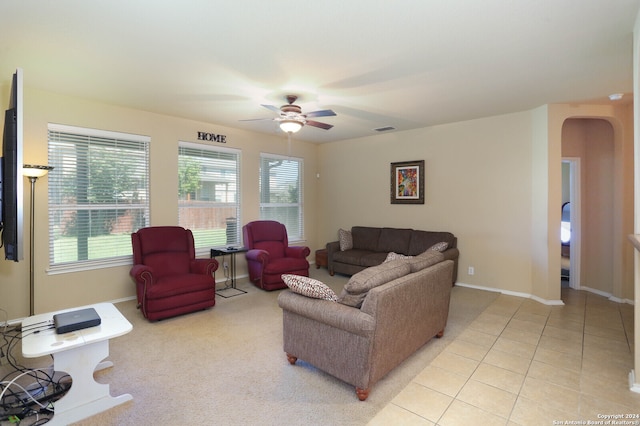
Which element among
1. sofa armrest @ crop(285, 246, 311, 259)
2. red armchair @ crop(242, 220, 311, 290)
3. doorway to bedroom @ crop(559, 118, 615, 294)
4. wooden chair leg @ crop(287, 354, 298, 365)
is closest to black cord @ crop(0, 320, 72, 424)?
wooden chair leg @ crop(287, 354, 298, 365)

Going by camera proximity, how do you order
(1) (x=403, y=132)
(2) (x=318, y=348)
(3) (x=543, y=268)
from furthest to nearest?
(1) (x=403, y=132), (3) (x=543, y=268), (2) (x=318, y=348)

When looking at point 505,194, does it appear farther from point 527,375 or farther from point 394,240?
point 527,375

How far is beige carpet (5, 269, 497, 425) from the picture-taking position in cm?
210

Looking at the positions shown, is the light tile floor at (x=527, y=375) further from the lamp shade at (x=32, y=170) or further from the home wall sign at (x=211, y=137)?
the home wall sign at (x=211, y=137)

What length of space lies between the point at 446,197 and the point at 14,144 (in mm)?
5208

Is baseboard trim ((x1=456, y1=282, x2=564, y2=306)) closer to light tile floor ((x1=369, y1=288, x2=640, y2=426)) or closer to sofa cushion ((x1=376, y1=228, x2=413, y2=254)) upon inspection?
light tile floor ((x1=369, y1=288, x2=640, y2=426))

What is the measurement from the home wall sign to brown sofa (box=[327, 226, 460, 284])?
8.67 ft

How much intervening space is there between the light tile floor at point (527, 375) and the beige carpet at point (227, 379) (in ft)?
0.60

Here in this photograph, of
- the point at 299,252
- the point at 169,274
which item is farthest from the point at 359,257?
the point at 169,274

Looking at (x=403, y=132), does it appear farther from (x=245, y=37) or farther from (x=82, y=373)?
(x=82, y=373)

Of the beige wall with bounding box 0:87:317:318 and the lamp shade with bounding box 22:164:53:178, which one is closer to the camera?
the lamp shade with bounding box 22:164:53:178

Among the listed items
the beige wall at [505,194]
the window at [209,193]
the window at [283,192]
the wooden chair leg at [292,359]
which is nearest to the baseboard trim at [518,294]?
the beige wall at [505,194]

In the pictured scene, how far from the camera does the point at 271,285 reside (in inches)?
195

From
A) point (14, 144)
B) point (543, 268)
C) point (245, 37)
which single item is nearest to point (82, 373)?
point (14, 144)
